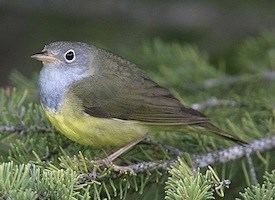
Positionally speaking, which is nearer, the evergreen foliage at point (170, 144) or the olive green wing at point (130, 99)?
the evergreen foliage at point (170, 144)

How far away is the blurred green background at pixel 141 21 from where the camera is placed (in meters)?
6.50

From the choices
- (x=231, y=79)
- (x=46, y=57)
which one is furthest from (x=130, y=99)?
(x=231, y=79)

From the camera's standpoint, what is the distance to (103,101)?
437 centimetres

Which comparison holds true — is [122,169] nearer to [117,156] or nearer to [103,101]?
[117,156]

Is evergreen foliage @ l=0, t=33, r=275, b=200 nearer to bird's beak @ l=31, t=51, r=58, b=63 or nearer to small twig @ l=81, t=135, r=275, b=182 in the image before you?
small twig @ l=81, t=135, r=275, b=182

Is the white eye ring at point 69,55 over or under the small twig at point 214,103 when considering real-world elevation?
over

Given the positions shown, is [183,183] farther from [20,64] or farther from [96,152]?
[20,64]

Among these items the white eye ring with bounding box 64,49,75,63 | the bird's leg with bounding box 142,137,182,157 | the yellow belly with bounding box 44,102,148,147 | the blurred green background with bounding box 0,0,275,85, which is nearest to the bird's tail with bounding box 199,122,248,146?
the bird's leg with bounding box 142,137,182,157

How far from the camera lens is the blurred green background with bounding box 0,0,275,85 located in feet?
21.3

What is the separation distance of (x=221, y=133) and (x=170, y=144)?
1.03 feet

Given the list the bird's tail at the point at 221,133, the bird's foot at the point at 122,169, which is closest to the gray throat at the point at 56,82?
the bird's foot at the point at 122,169

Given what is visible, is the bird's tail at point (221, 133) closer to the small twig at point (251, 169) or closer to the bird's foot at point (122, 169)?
the small twig at point (251, 169)

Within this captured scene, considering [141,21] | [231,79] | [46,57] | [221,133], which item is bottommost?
[221,133]

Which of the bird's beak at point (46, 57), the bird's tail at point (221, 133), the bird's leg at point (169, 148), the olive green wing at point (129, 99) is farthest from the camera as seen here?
the bird's beak at point (46, 57)
